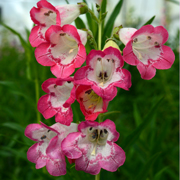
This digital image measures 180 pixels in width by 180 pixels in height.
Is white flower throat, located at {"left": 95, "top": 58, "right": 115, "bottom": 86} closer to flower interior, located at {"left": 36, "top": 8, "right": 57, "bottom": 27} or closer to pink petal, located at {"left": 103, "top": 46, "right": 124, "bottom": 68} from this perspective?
pink petal, located at {"left": 103, "top": 46, "right": 124, "bottom": 68}

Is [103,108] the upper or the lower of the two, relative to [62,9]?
lower

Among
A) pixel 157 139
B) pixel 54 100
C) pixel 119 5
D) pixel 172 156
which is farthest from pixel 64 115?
pixel 172 156

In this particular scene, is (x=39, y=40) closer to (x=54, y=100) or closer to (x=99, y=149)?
(x=54, y=100)

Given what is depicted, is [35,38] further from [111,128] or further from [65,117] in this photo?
[111,128]

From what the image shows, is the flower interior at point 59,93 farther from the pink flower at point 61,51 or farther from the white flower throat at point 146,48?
the white flower throat at point 146,48

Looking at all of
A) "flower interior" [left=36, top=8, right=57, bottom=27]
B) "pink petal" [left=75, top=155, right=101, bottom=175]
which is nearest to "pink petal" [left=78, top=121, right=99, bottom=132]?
"pink petal" [left=75, top=155, right=101, bottom=175]

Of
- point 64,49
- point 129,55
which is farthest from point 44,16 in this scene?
point 129,55
